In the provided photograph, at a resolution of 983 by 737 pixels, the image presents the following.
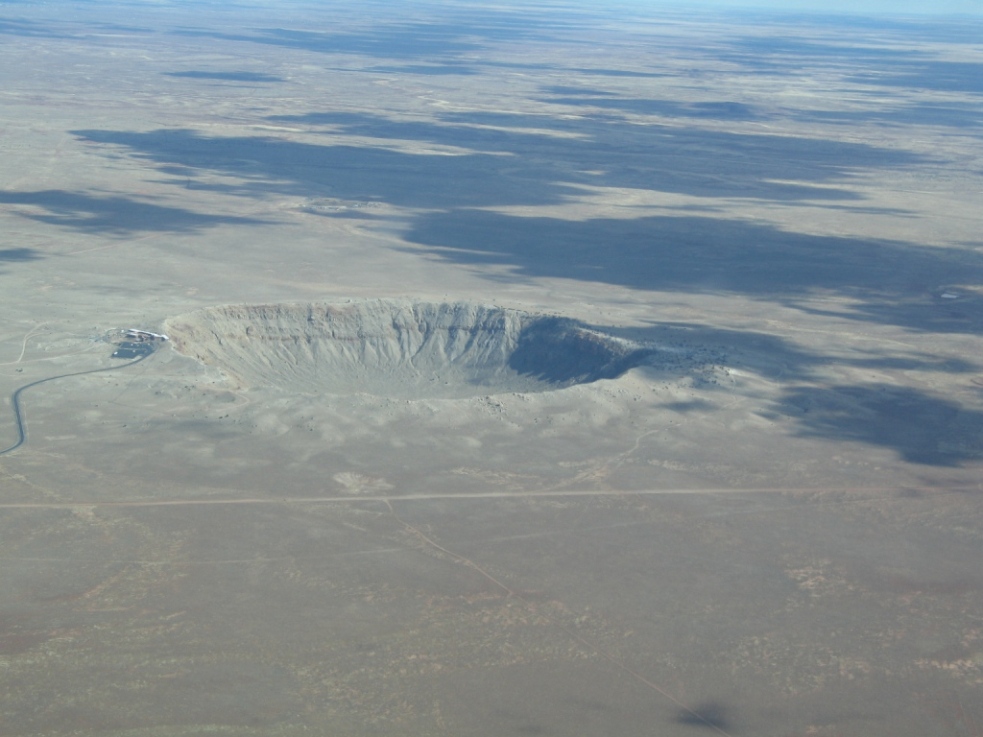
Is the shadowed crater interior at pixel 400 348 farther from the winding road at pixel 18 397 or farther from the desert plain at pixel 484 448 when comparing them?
the winding road at pixel 18 397

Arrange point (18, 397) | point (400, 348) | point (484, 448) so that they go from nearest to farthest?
point (484, 448), point (18, 397), point (400, 348)

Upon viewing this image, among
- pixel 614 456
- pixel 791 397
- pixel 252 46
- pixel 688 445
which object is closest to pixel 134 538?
pixel 614 456

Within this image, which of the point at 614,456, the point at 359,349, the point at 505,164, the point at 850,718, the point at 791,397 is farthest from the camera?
the point at 505,164

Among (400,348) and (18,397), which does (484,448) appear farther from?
(18,397)

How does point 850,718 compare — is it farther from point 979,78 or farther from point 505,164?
point 979,78

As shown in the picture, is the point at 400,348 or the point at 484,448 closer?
the point at 484,448

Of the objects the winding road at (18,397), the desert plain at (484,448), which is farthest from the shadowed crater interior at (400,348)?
the winding road at (18,397)

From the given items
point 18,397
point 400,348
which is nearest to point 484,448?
point 400,348
